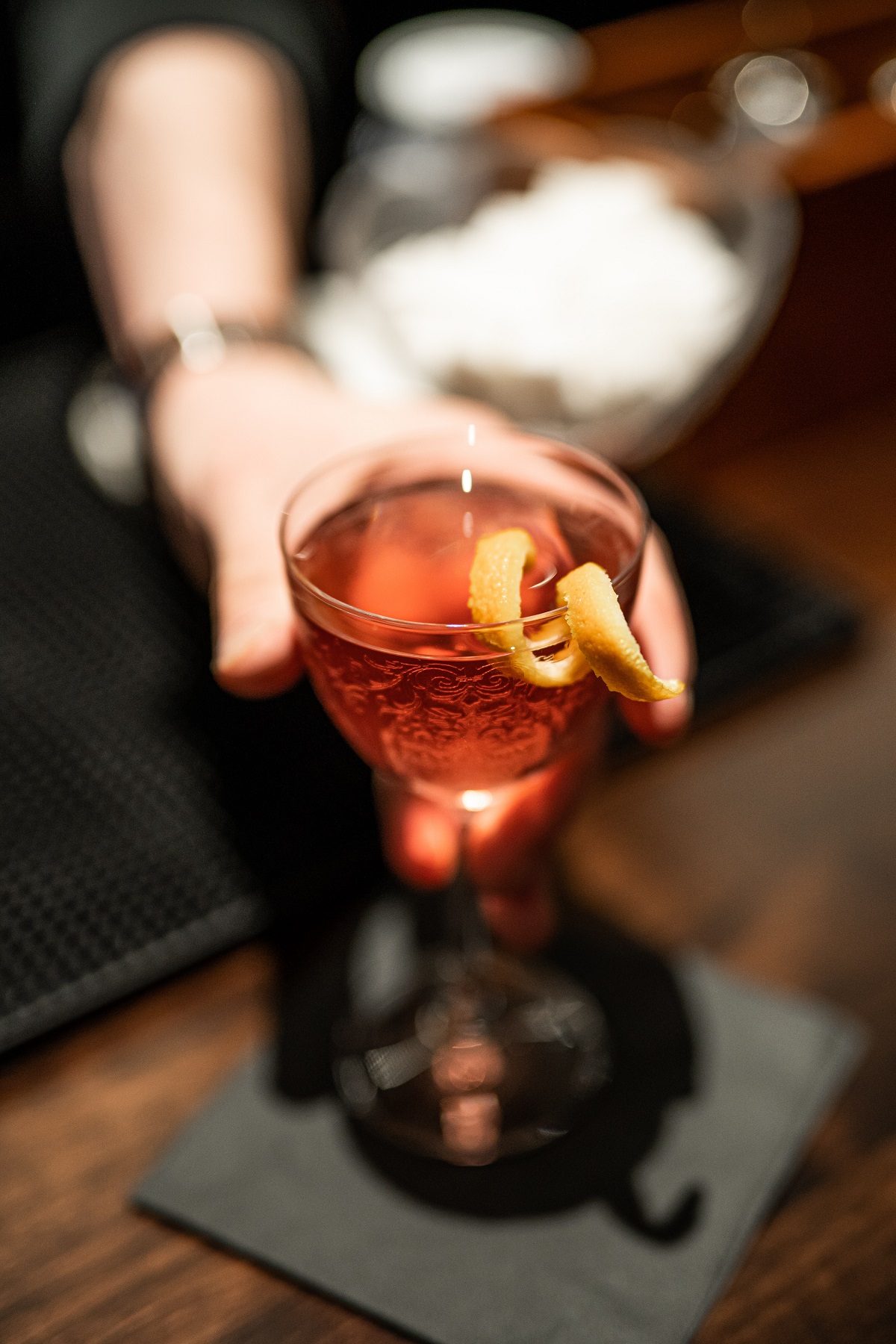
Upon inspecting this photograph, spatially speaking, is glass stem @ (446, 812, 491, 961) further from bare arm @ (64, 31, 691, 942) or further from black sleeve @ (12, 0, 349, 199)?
black sleeve @ (12, 0, 349, 199)

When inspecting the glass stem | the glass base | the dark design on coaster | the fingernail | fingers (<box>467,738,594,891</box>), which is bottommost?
the glass base

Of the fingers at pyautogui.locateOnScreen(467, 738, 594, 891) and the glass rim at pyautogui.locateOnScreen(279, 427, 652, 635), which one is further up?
the glass rim at pyautogui.locateOnScreen(279, 427, 652, 635)

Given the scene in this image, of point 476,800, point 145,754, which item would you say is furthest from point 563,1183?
point 145,754

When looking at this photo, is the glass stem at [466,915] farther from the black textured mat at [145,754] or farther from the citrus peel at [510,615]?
the citrus peel at [510,615]

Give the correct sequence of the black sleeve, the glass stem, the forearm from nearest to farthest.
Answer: the glass stem < the forearm < the black sleeve

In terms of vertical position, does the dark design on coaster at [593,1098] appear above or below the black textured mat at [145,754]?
below

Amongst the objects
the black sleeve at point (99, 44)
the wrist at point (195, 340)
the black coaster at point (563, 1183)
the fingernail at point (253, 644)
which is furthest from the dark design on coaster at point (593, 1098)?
the black sleeve at point (99, 44)

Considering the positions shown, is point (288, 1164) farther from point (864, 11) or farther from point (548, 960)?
point (864, 11)

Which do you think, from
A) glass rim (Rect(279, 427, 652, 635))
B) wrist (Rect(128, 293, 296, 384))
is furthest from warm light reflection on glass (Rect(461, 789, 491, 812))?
wrist (Rect(128, 293, 296, 384))
